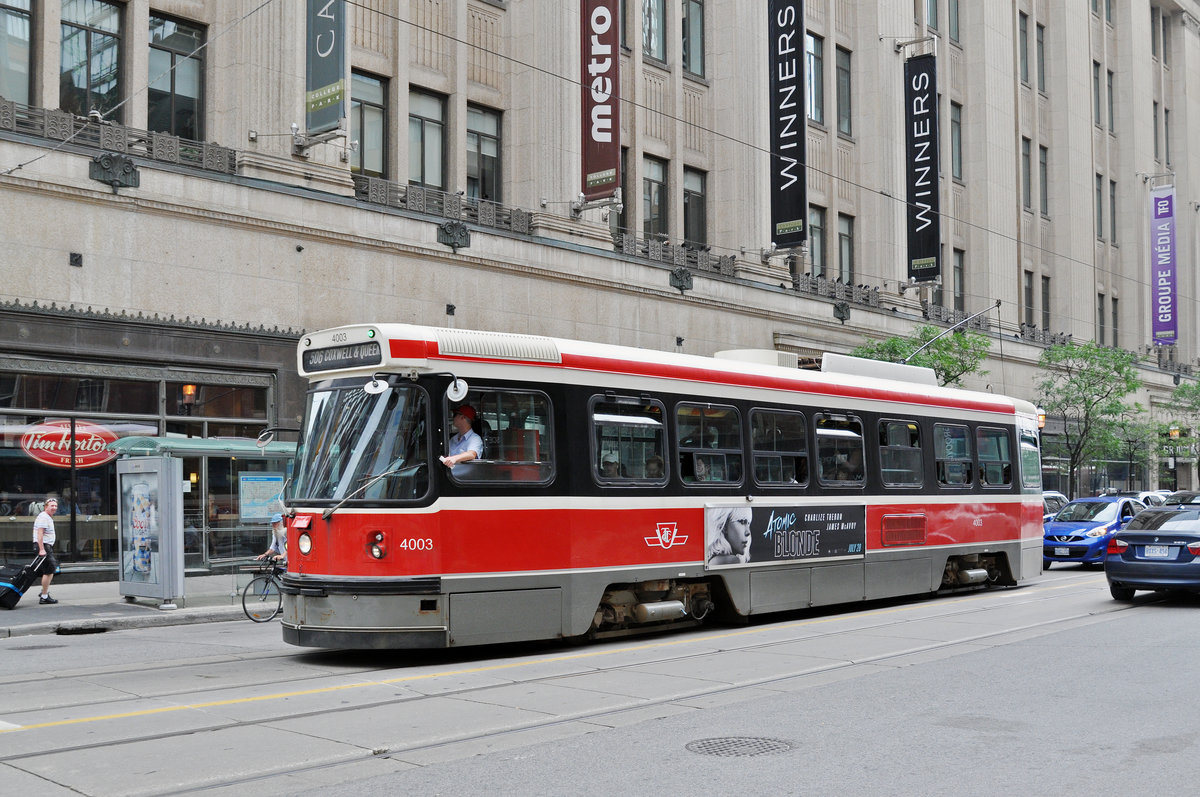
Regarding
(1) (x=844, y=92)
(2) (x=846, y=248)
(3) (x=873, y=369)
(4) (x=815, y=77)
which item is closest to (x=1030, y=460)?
(3) (x=873, y=369)

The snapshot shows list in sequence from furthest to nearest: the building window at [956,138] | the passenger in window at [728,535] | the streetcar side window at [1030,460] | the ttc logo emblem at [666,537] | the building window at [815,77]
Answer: the building window at [956,138] < the building window at [815,77] < the streetcar side window at [1030,460] < the passenger in window at [728,535] < the ttc logo emblem at [666,537]

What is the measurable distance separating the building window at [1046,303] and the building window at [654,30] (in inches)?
988

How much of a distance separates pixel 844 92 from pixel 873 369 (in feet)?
83.0

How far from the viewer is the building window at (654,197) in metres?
31.4

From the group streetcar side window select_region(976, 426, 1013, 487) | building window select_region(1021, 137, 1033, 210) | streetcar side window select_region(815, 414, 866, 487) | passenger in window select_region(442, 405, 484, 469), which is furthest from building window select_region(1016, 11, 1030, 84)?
passenger in window select_region(442, 405, 484, 469)

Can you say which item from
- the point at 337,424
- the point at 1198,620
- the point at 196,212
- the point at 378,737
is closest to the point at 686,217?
the point at 196,212

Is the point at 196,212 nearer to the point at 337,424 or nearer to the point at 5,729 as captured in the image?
the point at 337,424

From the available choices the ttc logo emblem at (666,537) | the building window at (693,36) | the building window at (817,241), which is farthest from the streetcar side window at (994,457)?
the building window at (817,241)

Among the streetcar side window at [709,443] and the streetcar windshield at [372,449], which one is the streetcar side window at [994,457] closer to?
the streetcar side window at [709,443]

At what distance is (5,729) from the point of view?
26.1 feet

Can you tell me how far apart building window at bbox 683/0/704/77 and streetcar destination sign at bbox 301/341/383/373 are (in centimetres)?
2379

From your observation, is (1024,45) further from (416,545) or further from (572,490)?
(416,545)

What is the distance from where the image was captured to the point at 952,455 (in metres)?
17.9

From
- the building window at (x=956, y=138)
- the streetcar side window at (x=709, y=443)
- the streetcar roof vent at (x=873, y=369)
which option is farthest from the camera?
the building window at (x=956, y=138)
